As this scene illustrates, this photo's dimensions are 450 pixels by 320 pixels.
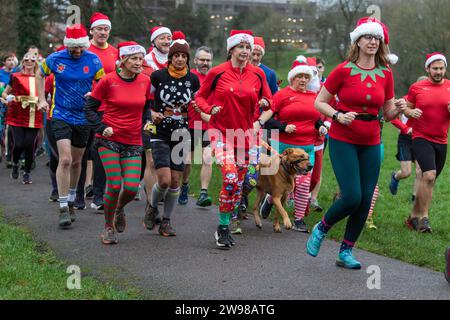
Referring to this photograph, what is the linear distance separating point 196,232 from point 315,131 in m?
2.14

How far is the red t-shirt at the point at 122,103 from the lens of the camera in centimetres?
738

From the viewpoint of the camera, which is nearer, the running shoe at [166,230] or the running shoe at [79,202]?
the running shoe at [166,230]

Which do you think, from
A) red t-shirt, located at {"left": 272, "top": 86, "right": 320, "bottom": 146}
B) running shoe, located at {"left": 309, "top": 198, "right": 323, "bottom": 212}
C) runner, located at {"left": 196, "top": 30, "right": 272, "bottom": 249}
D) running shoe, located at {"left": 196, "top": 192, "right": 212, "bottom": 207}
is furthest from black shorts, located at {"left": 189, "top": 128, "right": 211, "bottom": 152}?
runner, located at {"left": 196, "top": 30, "right": 272, "bottom": 249}

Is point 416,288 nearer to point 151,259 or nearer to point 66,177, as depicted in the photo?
point 151,259

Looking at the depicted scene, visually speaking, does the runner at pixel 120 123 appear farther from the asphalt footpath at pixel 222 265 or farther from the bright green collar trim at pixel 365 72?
the bright green collar trim at pixel 365 72

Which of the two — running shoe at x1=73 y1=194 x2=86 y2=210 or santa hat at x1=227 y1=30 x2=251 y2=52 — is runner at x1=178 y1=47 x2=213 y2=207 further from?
santa hat at x1=227 y1=30 x2=251 y2=52

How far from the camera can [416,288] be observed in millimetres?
5832

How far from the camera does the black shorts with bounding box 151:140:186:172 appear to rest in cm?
770

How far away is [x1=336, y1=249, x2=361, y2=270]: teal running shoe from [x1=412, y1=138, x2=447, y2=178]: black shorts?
2.92 metres

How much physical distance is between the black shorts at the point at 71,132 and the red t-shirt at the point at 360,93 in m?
3.60

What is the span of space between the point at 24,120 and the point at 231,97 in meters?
6.38

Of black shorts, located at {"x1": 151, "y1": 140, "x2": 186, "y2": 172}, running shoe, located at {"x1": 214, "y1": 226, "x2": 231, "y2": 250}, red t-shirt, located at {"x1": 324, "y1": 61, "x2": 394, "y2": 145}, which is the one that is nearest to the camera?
red t-shirt, located at {"x1": 324, "y1": 61, "x2": 394, "y2": 145}

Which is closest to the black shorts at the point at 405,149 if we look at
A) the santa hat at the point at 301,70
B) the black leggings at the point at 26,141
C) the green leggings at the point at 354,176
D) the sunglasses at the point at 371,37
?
the santa hat at the point at 301,70
